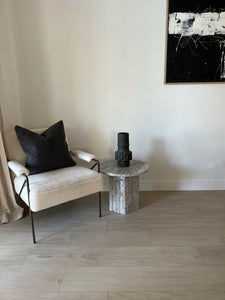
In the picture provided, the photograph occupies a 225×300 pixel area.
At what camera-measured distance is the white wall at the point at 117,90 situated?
8.71ft

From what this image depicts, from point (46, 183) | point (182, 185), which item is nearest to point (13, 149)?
point (46, 183)

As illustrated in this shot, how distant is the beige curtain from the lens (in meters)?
2.34

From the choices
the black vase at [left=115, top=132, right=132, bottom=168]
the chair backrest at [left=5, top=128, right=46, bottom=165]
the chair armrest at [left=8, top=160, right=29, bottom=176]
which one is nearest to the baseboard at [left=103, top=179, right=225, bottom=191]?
the black vase at [left=115, top=132, right=132, bottom=168]

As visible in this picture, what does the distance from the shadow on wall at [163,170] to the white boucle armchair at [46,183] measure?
86 cm

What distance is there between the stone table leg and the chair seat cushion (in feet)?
0.76

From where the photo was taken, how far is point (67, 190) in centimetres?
216

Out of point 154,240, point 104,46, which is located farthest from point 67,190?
point 104,46

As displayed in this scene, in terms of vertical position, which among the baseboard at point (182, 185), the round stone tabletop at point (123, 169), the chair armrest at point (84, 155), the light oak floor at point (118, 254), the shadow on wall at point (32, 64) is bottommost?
the light oak floor at point (118, 254)

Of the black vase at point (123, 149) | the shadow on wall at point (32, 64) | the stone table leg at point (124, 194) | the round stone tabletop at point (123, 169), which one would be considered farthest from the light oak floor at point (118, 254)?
the shadow on wall at point (32, 64)

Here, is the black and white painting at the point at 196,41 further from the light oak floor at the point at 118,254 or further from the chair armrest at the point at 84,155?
the light oak floor at the point at 118,254

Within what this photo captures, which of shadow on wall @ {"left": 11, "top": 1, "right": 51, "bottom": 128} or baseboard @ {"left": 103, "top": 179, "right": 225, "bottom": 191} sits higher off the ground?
shadow on wall @ {"left": 11, "top": 1, "right": 51, "bottom": 128}

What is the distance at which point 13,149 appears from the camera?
2461 millimetres

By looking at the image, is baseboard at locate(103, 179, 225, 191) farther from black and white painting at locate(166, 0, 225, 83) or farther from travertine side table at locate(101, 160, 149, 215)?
black and white painting at locate(166, 0, 225, 83)

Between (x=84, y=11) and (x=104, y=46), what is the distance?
390 mm
